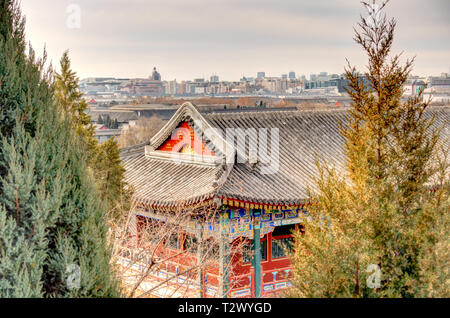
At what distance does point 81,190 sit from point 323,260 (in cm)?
216

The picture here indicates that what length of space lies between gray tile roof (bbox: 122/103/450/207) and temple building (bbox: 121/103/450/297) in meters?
0.03

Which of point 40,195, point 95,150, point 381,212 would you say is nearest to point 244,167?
point 95,150

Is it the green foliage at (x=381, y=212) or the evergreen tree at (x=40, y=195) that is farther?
the green foliage at (x=381, y=212)

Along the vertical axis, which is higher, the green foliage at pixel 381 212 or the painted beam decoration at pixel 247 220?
the green foliage at pixel 381 212

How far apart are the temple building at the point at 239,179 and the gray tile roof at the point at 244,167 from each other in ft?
0.09

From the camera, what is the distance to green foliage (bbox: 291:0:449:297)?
4316mm

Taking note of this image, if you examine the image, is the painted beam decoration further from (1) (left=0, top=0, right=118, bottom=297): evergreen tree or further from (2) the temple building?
(1) (left=0, top=0, right=118, bottom=297): evergreen tree

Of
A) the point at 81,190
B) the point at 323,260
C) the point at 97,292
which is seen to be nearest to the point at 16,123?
the point at 81,190

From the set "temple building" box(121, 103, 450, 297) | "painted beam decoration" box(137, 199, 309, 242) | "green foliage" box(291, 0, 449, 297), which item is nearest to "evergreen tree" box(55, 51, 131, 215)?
"temple building" box(121, 103, 450, 297)

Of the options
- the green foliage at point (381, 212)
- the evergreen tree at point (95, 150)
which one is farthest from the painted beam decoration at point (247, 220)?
the green foliage at point (381, 212)

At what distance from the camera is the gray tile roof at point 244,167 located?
10852 millimetres

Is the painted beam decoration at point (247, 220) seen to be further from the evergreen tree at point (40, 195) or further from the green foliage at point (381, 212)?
the evergreen tree at point (40, 195)

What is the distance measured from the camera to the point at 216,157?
11.9 m

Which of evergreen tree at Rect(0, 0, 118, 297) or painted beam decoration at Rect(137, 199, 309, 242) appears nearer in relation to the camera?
evergreen tree at Rect(0, 0, 118, 297)
